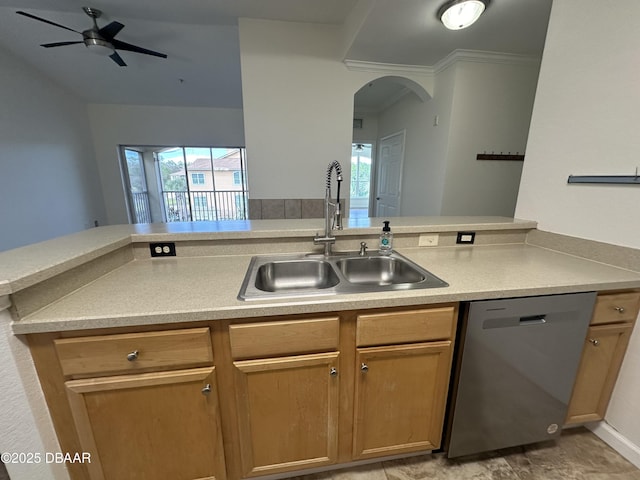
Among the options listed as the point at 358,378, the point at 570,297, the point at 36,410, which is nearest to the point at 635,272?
the point at 570,297

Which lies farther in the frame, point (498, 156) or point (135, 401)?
point (498, 156)

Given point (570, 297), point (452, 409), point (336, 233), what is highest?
point (336, 233)

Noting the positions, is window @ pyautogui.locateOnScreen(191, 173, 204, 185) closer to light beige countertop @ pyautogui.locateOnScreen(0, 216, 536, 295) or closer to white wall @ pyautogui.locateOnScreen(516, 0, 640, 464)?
light beige countertop @ pyautogui.locateOnScreen(0, 216, 536, 295)

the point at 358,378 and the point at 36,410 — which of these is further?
the point at 358,378

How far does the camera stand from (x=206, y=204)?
707cm

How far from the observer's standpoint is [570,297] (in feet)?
3.59

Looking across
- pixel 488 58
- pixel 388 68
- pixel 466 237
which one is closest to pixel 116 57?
pixel 388 68

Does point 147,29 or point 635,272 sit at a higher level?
point 147,29

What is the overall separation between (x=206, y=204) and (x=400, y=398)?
23.2 ft

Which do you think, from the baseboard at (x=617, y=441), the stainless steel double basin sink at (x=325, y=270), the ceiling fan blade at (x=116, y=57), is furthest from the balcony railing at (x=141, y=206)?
the baseboard at (x=617, y=441)

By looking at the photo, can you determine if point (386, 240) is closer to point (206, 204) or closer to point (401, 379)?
point (401, 379)

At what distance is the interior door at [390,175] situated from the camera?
4.38 meters

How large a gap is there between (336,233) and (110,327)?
107cm

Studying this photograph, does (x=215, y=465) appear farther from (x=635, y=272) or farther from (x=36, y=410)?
(x=635, y=272)
